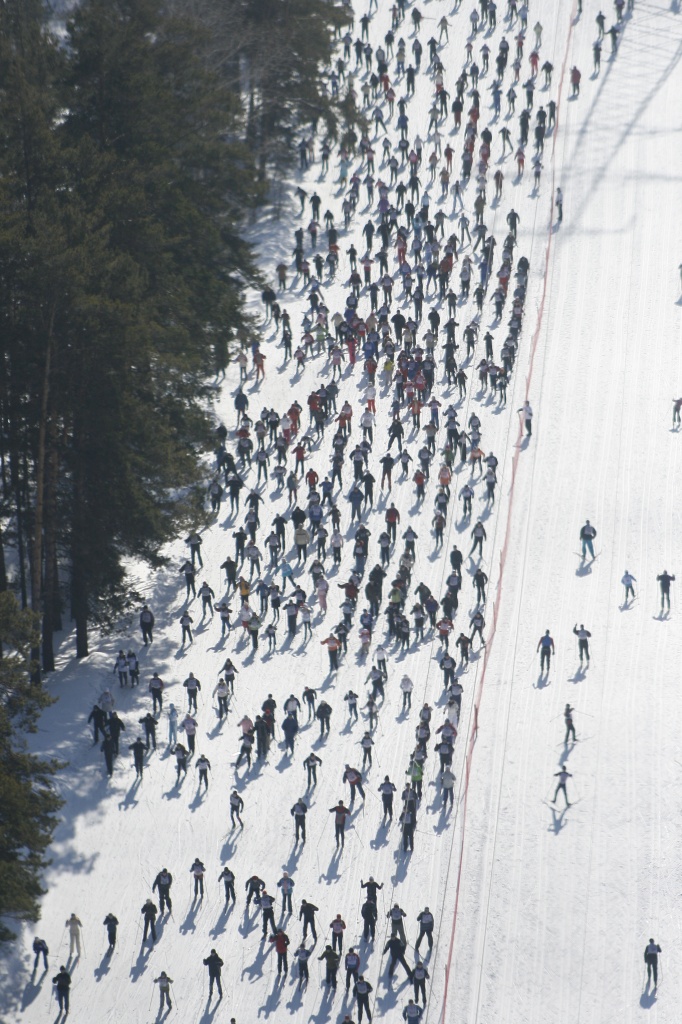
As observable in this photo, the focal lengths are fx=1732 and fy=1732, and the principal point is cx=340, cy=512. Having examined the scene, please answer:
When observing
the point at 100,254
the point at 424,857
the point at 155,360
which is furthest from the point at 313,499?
the point at 424,857

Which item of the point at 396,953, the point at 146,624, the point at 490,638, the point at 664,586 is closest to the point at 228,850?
the point at 396,953

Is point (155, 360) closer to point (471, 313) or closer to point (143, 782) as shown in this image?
point (143, 782)

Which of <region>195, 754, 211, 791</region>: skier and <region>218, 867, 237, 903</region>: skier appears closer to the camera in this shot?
<region>218, 867, 237, 903</region>: skier

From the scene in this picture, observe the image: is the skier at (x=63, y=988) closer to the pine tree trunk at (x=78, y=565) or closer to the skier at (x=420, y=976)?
the skier at (x=420, y=976)

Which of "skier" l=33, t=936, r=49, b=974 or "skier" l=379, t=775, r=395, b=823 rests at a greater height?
"skier" l=379, t=775, r=395, b=823

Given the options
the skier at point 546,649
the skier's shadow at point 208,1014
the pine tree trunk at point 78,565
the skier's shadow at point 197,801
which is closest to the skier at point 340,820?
the skier's shadow at point 197,801

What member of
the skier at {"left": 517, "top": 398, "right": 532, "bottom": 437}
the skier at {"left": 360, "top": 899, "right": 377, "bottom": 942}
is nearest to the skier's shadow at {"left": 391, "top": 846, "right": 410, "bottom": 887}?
the skier at {"left": 360, "top": 899, "right": 377, "bottom": 942}

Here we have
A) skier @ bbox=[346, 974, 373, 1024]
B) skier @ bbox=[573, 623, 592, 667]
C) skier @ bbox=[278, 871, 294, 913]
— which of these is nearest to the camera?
skier @ bbox=[346, 974, 373, 1024]

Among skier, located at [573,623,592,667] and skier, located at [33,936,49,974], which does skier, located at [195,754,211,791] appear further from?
skier, located at [573,623,592,667]
